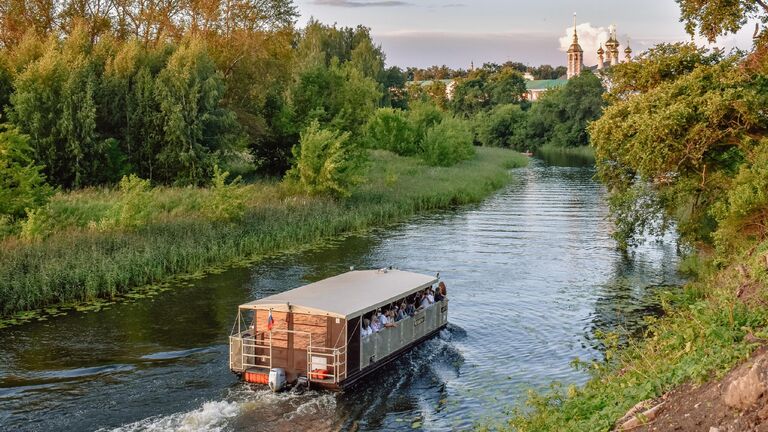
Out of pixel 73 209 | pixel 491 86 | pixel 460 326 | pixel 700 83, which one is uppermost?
pixel 491 86

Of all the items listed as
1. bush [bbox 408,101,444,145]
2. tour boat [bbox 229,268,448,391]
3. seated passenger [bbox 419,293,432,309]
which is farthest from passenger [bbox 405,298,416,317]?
bush [bbox 408,101,444,145]

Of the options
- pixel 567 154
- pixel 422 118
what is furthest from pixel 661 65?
pixel 567 154

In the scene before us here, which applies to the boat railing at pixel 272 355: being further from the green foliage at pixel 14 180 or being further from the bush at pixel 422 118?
the bush at pixel 422 118

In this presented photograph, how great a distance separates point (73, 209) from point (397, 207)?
22.4m

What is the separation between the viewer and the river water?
64.2ft

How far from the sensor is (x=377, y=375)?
22688 mm

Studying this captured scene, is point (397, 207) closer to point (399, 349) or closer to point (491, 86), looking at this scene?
point (399, 349)

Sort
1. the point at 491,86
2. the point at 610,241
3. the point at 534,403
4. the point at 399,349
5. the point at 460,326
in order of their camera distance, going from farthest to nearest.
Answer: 1. the point at 491,86
2. the point at 610,241
3. the point at 460,326
4. the point at 399,349
5. the point at 534,403

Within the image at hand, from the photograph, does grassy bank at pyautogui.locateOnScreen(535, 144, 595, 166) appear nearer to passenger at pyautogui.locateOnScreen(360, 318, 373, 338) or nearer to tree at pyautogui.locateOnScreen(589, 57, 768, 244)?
tree at pyautogui.locateOnScreen(589, 57, 768, 244)

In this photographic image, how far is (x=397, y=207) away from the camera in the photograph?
177ft

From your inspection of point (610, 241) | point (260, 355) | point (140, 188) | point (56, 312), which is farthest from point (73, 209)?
point (610, 241)

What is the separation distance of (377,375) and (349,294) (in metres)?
2.43

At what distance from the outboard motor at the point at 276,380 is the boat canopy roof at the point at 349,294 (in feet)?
5.40

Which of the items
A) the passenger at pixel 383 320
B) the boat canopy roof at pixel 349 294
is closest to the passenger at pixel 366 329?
the boat canopy roof at pixel 349 294
